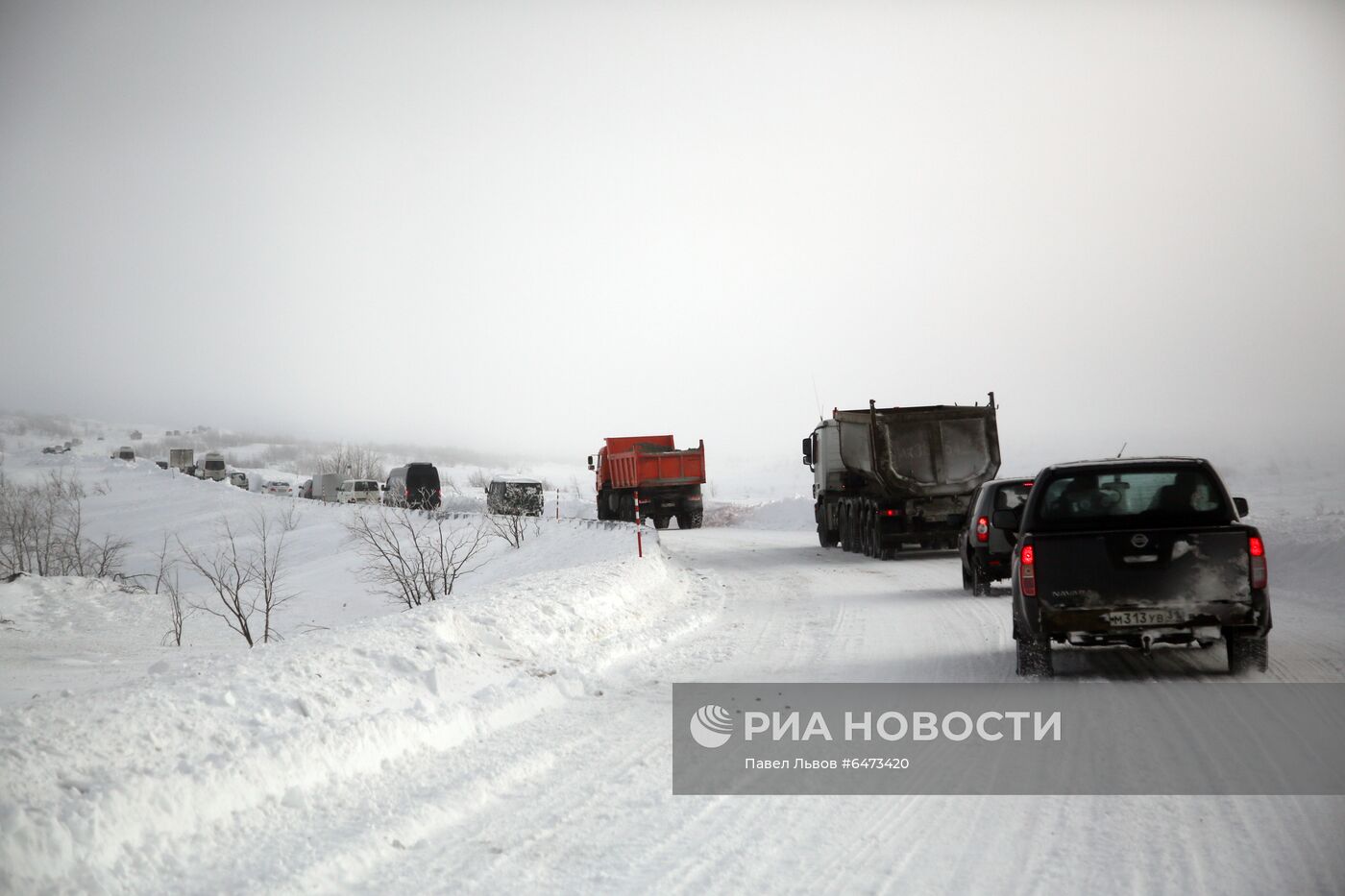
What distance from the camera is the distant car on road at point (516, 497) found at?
37594 millimetres

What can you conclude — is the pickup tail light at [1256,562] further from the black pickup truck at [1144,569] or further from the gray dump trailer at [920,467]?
the gray dump trailer at [920,467]

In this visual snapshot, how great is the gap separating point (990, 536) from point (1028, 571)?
6.60 meters

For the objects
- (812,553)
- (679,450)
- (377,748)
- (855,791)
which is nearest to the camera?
Result: (855,791)

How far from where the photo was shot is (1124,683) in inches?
312

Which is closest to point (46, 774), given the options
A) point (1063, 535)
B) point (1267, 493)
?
point (1063, 535)

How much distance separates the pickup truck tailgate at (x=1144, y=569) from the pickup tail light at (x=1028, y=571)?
0.04 meters

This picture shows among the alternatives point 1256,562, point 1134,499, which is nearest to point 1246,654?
point 1256,562

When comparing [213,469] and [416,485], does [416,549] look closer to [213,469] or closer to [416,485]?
[416,485]

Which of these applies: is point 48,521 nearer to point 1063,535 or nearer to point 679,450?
point 679,450

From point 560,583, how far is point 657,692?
4.67 meters

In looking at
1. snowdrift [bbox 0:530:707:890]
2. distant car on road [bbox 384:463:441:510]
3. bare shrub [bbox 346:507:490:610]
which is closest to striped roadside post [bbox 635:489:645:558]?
bare shrub [bbox 346:507:490:610]

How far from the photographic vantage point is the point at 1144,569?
308 inches

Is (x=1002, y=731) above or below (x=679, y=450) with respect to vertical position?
below

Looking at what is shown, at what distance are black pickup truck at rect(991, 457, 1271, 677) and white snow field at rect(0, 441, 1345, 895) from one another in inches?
23.4
